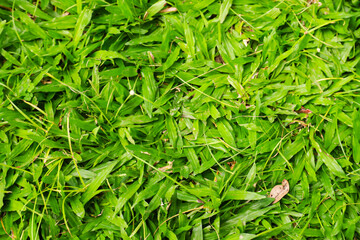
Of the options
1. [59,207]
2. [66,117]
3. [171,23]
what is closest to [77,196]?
[59,207]

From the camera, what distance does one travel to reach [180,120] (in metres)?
1.97

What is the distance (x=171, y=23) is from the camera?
6.55 ft

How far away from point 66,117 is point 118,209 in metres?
0.65

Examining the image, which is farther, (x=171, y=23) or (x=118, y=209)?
(x=171, y=23)

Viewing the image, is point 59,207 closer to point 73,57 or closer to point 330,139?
point 73,57

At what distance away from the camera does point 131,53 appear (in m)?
1.99

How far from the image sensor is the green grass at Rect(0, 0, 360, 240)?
1889mm

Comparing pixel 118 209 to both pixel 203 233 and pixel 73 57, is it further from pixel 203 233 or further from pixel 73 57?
pixel 73 57

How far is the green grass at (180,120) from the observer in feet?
6.20

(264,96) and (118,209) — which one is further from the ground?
(264,96)

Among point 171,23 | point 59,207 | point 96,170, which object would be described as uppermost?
point 171,23

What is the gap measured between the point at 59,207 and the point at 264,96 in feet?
4.69

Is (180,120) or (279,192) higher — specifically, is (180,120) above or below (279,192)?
above

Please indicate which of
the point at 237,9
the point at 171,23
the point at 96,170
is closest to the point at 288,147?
the point at 237,9
